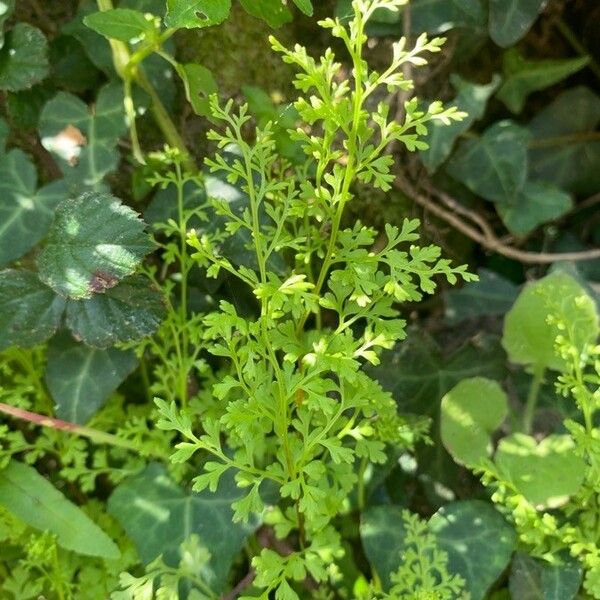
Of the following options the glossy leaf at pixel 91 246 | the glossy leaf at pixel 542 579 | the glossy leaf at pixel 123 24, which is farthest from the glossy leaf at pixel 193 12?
the glossy leaf at pixel 542 579

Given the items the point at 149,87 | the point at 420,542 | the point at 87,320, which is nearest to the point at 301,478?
the point at 420,542

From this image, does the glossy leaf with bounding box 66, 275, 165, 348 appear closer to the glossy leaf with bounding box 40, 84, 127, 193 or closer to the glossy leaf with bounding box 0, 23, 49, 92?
the glossy leaf with bounding box 40, 84, 127, 193

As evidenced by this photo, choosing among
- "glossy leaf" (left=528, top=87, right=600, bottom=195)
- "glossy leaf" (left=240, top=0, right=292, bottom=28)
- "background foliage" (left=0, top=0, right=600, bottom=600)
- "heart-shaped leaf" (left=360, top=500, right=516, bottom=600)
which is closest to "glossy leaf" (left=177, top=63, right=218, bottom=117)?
"background foliage" (left=0, top=0, right=600, bottom=600)

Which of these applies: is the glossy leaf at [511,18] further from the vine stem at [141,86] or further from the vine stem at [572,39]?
the vine stem at [141,86]

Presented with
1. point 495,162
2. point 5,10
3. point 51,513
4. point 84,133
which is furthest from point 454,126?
point 51,513

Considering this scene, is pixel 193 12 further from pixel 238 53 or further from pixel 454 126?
pixel 454 126

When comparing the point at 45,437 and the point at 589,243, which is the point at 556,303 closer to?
the point at 589,243

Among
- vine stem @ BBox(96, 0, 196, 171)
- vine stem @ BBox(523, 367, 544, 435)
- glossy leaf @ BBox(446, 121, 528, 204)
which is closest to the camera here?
vine stem @ BBox(96, 0, 196, 171)

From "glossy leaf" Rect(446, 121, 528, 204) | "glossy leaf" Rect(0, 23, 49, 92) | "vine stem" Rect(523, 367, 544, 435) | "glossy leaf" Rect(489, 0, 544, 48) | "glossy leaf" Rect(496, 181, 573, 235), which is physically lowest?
"vine stem" Rect(523, 367, 544, 435)
